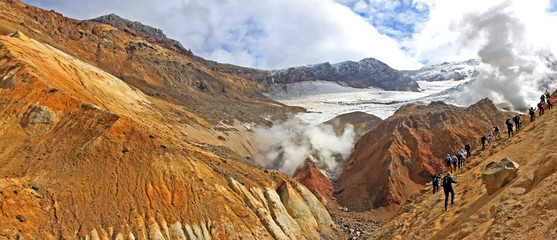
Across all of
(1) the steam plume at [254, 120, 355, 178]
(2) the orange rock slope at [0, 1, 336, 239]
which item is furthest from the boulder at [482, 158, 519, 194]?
(1) the steam plume at [254, 120, 355, 178]

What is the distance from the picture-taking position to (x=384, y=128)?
2292 inches

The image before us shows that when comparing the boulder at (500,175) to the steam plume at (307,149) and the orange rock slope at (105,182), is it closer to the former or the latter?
the orange rock slope at (105,182)

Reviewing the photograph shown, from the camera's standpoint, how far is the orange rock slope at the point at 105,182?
824 inches

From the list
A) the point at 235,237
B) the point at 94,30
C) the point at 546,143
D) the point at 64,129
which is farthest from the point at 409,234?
the point at 94,30

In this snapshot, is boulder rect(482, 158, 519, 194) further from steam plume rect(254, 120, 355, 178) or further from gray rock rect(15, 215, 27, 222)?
steam plume rect(254, 120, 355, 178)

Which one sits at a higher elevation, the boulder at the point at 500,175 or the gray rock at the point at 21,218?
the gray rock at the point at 21,218

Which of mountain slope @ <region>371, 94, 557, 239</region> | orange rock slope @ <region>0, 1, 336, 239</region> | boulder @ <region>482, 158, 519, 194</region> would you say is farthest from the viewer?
orange rock slope @ <region>0, 1, 336, 239</region>

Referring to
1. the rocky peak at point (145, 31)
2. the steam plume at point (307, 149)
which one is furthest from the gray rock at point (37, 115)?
the rocky peak at point (145, 31)

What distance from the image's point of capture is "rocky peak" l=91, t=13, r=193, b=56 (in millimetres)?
148075

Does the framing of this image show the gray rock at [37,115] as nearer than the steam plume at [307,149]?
Yes

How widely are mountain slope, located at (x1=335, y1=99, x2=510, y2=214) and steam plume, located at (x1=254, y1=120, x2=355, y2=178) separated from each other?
2782 millimetres

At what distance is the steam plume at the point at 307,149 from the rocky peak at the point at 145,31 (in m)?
94.5

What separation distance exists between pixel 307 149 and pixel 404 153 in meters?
15.8

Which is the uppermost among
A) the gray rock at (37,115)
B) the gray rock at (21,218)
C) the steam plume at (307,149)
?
the gray rock at (37,115)
